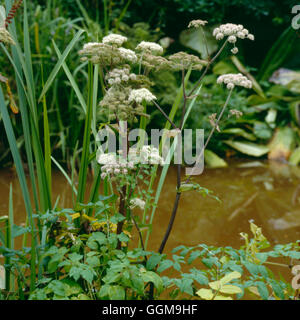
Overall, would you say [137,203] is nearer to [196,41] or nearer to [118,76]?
[118,76]

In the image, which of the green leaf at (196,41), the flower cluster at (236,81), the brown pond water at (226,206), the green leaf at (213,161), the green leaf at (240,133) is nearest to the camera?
the flower cluster at (236,81)

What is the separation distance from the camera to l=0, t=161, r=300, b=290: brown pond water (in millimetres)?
1649

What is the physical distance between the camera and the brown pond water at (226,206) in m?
1.65

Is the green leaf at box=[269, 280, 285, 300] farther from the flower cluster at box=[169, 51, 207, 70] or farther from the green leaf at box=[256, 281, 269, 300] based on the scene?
the flower cluster at box=[169, 51, 207, 70]

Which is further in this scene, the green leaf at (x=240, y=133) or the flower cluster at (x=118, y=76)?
the green leaf at (x=240, y=133)

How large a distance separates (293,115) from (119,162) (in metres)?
3.07

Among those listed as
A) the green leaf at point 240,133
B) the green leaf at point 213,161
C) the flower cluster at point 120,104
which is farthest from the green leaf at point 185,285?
the green leaf at point 240,133

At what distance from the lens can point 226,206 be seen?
203 cm

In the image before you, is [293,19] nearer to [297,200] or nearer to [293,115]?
[293,115]

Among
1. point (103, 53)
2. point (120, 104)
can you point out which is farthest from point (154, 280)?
point (103, 53)

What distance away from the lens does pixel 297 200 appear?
2.16 metres

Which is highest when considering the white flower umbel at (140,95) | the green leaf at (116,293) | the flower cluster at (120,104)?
the white flower umbel at (140,95)

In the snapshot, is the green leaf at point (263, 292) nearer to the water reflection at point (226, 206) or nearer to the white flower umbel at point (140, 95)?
the white flower umbel at point (140, 95)
